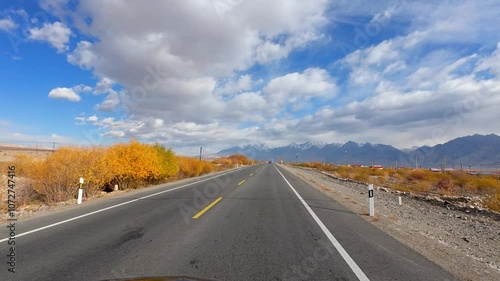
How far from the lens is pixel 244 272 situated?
4605 mm

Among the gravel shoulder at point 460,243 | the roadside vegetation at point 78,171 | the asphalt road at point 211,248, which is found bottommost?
the gravel shoulder at point 460,243

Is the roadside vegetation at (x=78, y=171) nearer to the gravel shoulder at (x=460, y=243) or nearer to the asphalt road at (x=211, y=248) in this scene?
the asphalt road at (x=211, y=248)

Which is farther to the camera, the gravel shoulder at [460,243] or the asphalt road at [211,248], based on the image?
the gravel shoulder at [460,243]

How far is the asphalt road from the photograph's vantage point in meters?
4.66

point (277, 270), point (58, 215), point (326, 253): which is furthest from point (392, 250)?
point (58, 215)

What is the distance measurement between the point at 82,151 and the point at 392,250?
15.8 m

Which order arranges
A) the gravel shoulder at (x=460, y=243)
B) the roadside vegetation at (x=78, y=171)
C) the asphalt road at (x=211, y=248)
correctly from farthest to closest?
the roadside vegetation at (x=78, y=171), the gravel shoulder at (x=460, y=243), the asphalt road at (x=211, y=248)

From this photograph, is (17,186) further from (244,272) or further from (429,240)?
(429,240)

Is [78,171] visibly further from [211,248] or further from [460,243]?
[460,243]

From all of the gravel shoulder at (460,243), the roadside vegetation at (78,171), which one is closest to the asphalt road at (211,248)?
the gravel shoulder at (460,243)

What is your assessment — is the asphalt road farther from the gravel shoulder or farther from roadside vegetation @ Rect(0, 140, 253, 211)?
roadside vegetation @ Rect(0, 140, 253, 211)

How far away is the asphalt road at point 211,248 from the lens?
4656mm

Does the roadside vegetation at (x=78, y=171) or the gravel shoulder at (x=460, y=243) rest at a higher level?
the roadside vegetation at (x=78, y=171)

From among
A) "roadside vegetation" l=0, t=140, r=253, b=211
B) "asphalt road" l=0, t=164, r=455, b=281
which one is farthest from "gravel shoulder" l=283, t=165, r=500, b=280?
"roadside vegetation" l=0, t=140, r=253, b=211
